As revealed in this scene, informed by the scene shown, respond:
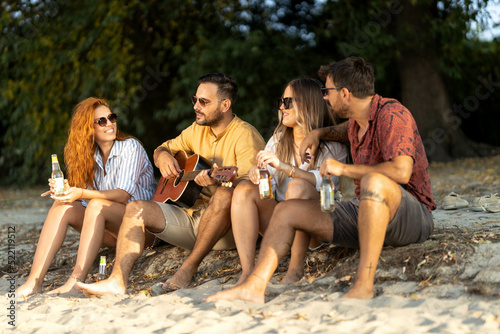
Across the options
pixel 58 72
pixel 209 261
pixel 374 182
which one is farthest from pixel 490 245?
→ pixel 58 72

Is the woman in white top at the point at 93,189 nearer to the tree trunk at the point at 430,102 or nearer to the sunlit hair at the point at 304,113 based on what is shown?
the sunlit hair at the point at 304,113

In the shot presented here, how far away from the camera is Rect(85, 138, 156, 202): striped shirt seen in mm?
4516

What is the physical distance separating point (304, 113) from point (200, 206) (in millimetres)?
1050

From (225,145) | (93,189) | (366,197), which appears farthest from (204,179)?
(366,197)

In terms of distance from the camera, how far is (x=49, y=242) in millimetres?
4297

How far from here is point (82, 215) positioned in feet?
14.8

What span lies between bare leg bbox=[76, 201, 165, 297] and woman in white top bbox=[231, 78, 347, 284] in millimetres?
619

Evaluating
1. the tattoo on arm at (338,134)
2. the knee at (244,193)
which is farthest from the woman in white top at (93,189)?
the tattoo on arm at (338,134)

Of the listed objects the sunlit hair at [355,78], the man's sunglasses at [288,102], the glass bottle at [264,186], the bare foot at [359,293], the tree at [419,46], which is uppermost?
the tree at [419,46]

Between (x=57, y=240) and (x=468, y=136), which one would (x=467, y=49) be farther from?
(x=57, y=240)

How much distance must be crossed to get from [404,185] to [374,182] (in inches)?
22.6

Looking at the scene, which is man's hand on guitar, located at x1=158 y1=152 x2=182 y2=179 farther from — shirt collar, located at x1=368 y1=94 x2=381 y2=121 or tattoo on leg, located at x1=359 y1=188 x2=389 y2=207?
tattoo on leg, located at x1=359 y1=188 x2=389 y2=207

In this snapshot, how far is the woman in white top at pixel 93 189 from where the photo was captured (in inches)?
166

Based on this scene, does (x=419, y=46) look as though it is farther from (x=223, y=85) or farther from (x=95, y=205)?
(x=95, y=205)
